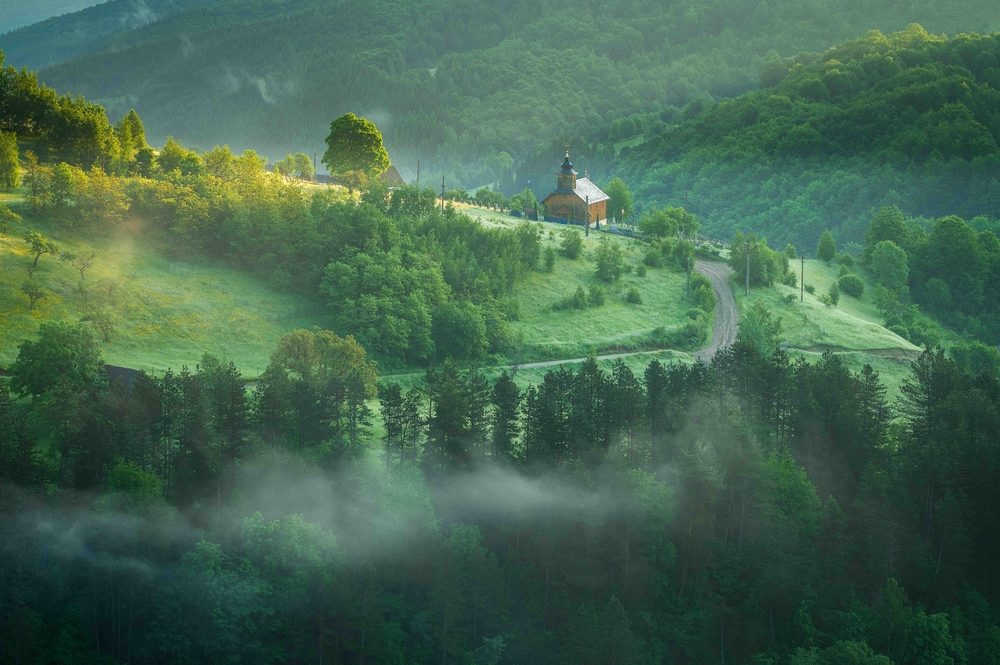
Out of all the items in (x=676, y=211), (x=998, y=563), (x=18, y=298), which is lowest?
(x=998, y=563)

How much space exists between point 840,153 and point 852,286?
63752 mm

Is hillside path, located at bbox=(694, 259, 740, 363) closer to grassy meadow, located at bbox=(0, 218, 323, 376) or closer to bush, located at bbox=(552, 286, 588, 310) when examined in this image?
bush, located at bbox=(552, 286, 588, 310)

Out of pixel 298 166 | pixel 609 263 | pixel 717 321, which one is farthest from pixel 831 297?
pixel 298 166

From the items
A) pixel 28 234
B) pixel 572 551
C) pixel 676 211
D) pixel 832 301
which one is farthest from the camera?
pixel 676 211

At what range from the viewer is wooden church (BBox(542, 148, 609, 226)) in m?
121

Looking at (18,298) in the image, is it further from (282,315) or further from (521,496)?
(521,496)

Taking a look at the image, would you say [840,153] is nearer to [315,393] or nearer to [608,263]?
[608,263]

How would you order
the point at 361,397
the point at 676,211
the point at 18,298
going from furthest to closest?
the point at 676,211
the point at 18,298
the point at 361,397

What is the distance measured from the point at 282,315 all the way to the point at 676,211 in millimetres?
50281

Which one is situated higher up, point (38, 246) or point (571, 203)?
point (571, 203)

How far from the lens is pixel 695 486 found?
5969 cm

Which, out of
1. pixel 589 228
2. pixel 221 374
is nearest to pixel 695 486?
pixel 221 374

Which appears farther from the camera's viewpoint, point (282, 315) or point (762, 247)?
point (762, 247)

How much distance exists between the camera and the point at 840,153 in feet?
563
